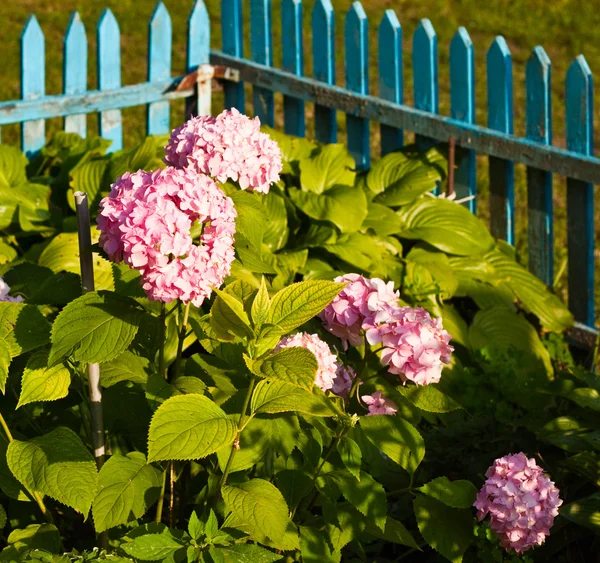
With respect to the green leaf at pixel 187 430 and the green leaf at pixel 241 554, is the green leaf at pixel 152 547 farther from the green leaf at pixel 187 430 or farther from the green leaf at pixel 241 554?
the green leaf at pixel 187 430

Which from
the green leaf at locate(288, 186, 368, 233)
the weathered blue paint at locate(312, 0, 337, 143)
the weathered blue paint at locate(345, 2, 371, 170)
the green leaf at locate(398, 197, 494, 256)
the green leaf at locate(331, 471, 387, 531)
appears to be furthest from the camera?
the weathered blue paint at locate(312, 0, 337, 143)

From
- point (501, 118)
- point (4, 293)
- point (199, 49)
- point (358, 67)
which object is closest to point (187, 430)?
point (4, 293)

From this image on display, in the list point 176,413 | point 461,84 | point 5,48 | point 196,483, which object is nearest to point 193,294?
point 176,413

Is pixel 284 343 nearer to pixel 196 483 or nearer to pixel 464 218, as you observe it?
pixel 196 483

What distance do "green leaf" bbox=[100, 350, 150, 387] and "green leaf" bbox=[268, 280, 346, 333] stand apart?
45 centimetres

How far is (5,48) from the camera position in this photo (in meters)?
9.03

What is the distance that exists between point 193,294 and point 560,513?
1109mm

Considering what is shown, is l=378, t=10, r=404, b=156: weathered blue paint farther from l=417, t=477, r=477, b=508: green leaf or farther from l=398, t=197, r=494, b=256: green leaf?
l=417, t=477, r=477, b=508: green leaf

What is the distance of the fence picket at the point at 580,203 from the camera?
4.06 metres

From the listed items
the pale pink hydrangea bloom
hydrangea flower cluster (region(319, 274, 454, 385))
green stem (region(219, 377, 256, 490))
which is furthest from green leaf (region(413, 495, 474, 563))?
the pale pink hydrangea bloom

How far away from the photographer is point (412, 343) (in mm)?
2006

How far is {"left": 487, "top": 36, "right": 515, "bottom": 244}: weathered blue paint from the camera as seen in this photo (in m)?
4.32

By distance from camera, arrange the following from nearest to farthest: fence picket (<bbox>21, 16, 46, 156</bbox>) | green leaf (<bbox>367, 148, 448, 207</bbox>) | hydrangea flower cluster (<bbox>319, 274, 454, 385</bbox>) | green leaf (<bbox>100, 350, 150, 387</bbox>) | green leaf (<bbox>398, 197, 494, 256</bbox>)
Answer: hydrangea flower cluster (<bbox>319, 274, 454, 385</bbox>)
green leaf (<bbox>100, 350, 150, 387</bbox>)
green leaf (<bbox>398, 197, 494, 256</bbox>)
green leaf (<bbox>367, 148, 448, 207</bbox>)
fence picket (<bbox>21, 16, 46, 156</bbox>)

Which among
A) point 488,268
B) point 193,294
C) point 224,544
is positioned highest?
point 193,294
